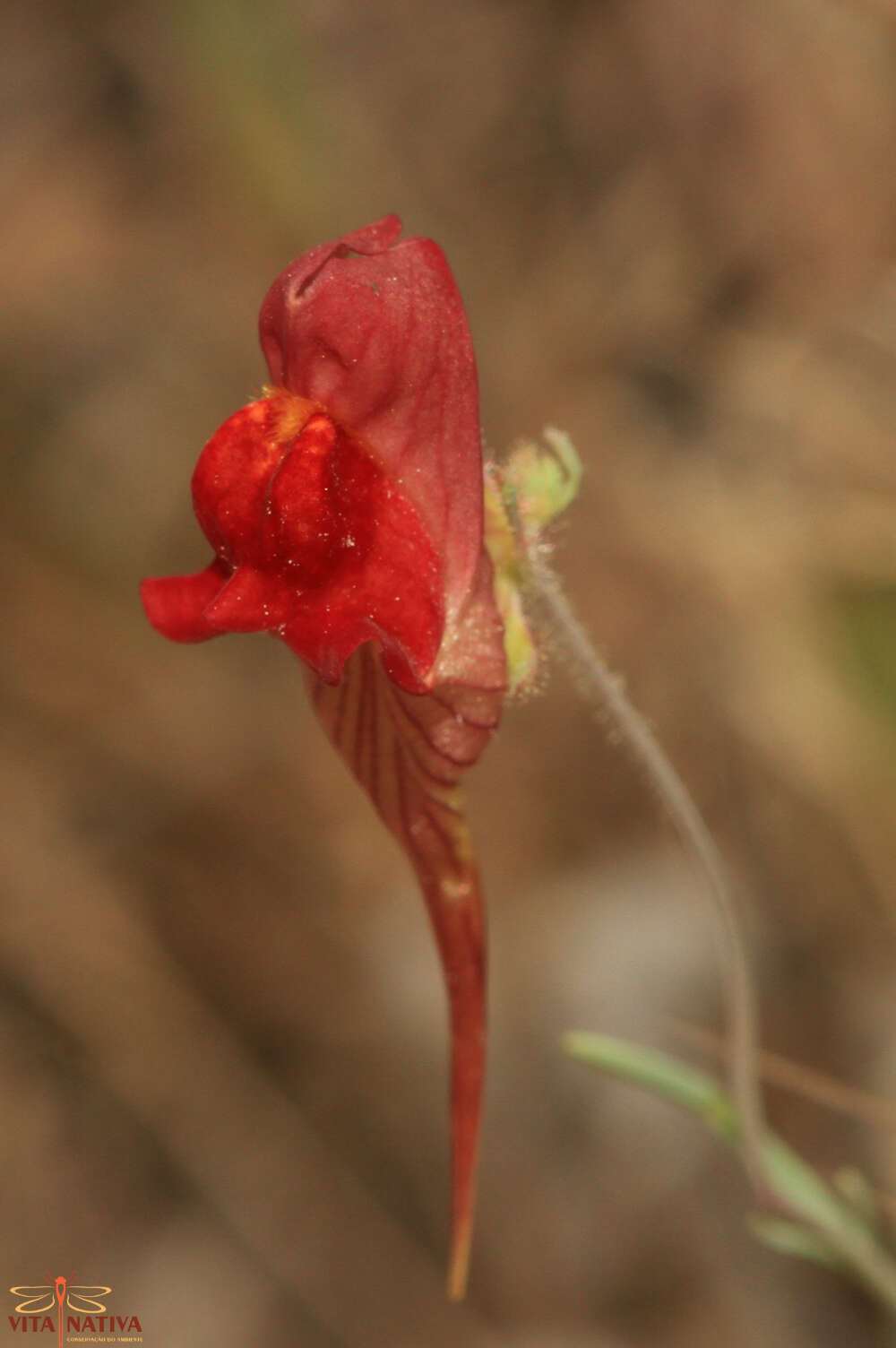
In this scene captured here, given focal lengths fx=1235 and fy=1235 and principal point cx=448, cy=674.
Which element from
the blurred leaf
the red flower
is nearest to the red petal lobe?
the red flower

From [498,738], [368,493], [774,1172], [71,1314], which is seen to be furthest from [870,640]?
[71,1314]

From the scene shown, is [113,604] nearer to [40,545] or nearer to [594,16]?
[40,545]

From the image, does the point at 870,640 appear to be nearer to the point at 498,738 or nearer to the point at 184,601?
the point at 498,738

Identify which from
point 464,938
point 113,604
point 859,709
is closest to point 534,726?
point 859,709

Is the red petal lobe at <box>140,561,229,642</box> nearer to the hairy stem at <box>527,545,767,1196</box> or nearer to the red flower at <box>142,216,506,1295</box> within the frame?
the red flower at <box>142,216,506,1295</box>

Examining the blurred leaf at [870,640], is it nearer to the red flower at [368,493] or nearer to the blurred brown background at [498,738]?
the blurred brown background at [498,738]

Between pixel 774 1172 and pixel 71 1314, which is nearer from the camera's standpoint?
pixel 774 1172
